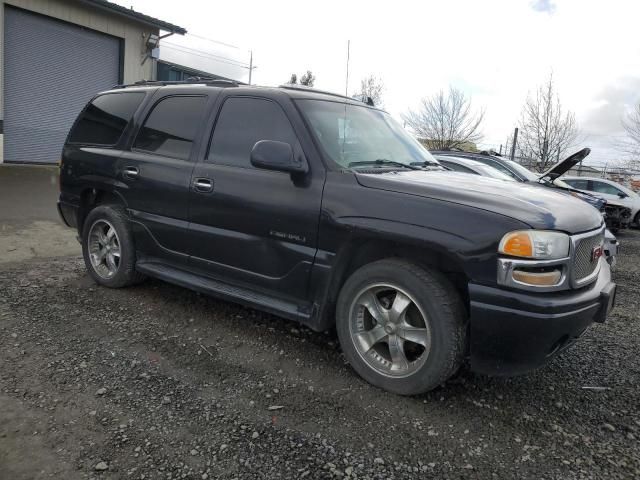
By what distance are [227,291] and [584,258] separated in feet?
7.68

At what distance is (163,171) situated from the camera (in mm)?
4043

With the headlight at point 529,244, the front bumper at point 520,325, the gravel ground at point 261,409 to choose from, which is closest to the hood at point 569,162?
the gravel ground at point 261,409

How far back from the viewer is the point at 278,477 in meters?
2.26

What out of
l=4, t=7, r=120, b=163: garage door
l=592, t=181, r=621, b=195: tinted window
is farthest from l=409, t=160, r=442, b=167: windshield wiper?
l=4, t=7, r=120, b=163: garage door

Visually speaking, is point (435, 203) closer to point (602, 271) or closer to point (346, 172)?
point (346, 172)

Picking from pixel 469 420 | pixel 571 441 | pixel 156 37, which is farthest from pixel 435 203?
pixel 156 37

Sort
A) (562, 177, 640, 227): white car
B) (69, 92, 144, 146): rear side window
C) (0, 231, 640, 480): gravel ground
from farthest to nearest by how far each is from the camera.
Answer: (562, 177, 640, 227): white car, (69, 92, 144, 146): rear side window, (0, 231, 640, 480): gravel ground

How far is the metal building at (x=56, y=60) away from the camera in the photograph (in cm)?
1227

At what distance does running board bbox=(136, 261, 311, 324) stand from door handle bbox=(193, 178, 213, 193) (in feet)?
2.22

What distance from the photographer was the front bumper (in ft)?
8.43

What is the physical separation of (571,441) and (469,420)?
52 centimetres

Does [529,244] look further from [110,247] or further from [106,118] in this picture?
[106,118]

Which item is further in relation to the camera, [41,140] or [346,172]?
[41,140]

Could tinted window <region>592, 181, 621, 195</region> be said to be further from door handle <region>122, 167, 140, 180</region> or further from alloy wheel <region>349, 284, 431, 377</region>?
door handle <region>122, 167, 140, 180</region>
